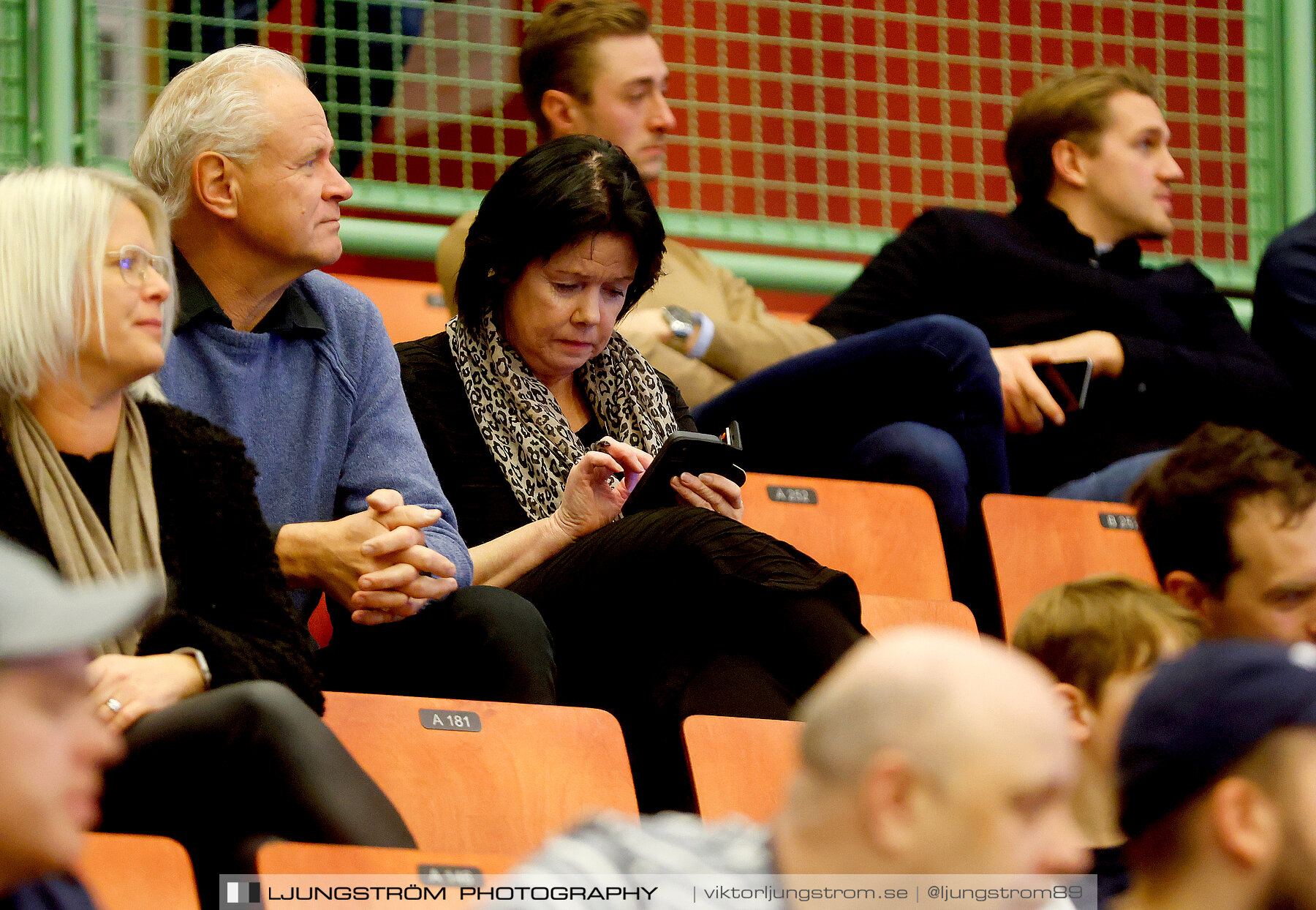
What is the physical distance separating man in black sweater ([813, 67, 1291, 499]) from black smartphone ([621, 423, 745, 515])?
0.89 meters

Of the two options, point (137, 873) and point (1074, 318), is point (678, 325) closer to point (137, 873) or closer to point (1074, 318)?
point (1074, 318)

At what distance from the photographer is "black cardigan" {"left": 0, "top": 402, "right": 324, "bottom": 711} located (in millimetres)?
1695

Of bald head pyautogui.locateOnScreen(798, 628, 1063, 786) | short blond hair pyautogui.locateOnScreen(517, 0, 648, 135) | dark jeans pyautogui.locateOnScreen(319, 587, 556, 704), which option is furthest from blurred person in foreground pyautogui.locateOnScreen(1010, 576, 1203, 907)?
short blond hair pyautogui.locateOnScreen(517, 0, 648, 135)

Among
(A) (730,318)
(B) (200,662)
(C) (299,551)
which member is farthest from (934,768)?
(A) (730,318)

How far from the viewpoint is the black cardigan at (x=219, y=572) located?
1.70 metres

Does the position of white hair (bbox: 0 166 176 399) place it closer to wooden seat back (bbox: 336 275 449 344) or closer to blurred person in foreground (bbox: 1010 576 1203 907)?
blurred person in foreground (bbox: 1010 576 1203 907)

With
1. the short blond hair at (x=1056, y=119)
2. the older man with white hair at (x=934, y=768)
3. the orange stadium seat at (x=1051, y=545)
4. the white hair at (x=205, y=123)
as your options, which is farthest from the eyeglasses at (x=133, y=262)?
the short blond hair at (x=1056, y=119)

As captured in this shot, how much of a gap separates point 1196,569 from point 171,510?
51.8 inches

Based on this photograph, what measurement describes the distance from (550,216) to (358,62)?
1427mm

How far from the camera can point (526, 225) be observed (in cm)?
253

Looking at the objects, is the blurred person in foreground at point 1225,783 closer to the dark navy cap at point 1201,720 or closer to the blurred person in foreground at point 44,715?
the dark navy cap at point 1201,720

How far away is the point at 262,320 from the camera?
2.27 m

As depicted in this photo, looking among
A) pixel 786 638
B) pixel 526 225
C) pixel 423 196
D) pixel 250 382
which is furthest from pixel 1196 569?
pixel 423 196

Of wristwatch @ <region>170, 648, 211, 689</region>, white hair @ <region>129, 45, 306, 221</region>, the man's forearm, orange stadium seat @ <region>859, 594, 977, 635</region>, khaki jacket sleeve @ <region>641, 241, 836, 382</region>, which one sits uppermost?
white hair @ <region>129, 45, 306, 221</region>
